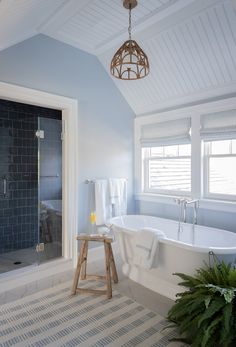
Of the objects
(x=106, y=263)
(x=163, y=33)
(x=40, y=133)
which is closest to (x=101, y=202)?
(x=106, y=263)

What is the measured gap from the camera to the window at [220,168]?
311cm

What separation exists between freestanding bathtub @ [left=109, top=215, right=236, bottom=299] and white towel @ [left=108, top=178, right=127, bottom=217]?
31 centimetres

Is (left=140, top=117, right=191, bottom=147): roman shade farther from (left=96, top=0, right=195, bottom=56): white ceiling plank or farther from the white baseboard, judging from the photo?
the white baseboard

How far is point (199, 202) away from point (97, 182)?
4.58 feet

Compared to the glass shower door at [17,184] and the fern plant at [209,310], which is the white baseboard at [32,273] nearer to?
the glass shower door at [17,184]

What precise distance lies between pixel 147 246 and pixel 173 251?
267 mm

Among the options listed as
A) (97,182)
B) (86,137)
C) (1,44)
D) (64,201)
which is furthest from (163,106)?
(1,44)

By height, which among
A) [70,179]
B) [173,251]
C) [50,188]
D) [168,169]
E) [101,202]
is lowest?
[173,251]

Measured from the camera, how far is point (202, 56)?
2.83 meters

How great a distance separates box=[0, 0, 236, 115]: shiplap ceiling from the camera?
2.37 m

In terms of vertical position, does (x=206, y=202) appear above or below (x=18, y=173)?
below

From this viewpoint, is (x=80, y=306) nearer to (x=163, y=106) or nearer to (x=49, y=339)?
(x=49, y=339)

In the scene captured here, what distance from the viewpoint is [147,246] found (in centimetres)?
253

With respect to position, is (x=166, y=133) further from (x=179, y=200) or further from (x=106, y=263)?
(x=106, y=263)
